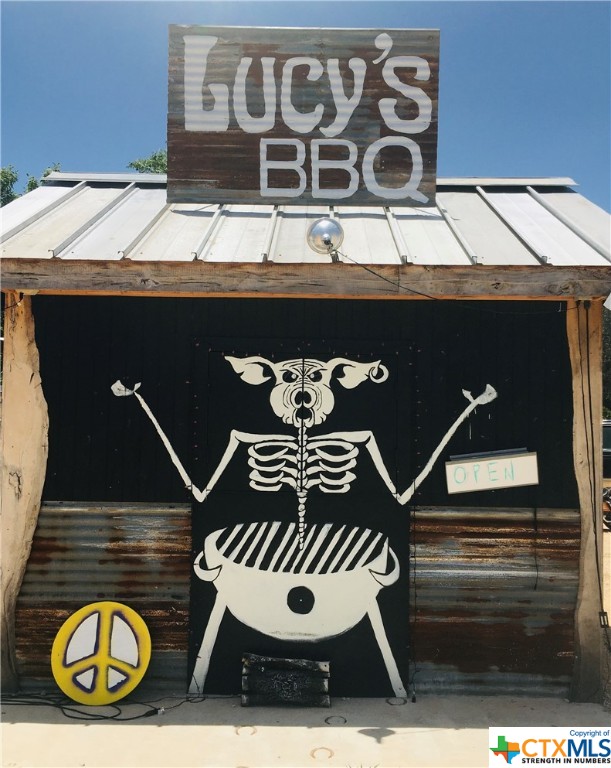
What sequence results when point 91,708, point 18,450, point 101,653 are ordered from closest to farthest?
point 91,708 < point 101,653 < point 18,450

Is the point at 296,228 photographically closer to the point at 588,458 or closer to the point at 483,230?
the point at 483,230

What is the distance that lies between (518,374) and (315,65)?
3.76 meters

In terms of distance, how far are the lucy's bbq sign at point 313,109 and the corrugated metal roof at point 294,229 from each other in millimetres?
393

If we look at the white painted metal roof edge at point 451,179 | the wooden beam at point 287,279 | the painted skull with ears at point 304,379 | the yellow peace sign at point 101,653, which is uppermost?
the white painted metal roof edge at point 451,179

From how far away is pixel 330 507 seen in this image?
560 cm

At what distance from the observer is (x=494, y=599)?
5.54m

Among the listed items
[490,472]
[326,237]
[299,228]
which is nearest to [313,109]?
[299,228]

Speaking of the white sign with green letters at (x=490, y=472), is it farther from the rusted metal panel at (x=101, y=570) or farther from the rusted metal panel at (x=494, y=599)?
the rusted metal panel at (x=101, y=570)

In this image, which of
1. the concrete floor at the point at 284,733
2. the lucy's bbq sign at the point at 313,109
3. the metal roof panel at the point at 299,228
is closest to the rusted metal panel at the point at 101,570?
the concrete floor at the point at 284,733

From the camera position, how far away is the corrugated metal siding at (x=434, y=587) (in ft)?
18.0

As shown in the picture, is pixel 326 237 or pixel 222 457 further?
pixel 222 457

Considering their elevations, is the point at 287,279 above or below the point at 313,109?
below

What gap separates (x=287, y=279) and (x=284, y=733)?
12.2 ft

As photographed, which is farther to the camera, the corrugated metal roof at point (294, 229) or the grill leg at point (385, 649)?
the grill leg at point (385, 649)
